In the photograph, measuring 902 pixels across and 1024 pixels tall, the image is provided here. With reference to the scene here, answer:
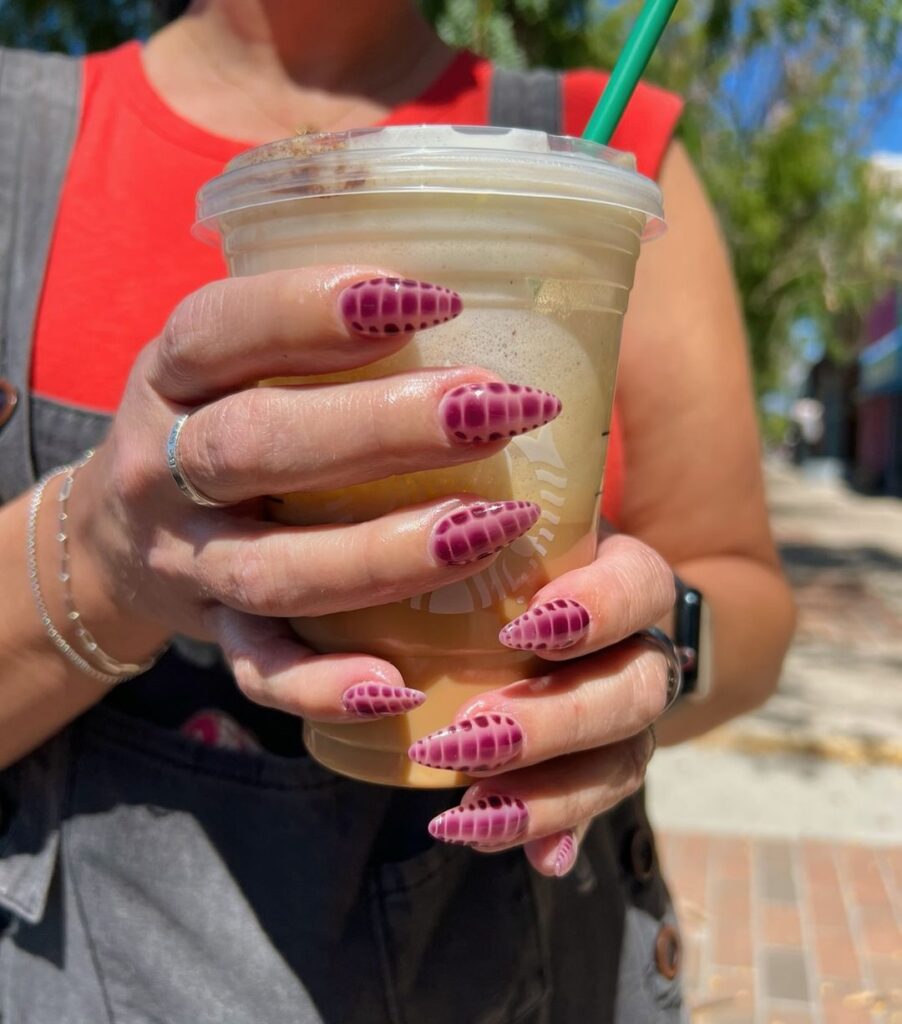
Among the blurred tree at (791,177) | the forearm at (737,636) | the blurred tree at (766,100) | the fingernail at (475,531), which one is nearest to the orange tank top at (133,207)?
the forearm at (737,636)

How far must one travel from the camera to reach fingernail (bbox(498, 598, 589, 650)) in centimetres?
67

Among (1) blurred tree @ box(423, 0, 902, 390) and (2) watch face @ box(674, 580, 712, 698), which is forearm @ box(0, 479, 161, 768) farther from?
(1) blurred tree @ box(423, 0, 902, 390)

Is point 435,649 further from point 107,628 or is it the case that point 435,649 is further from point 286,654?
point 107,628

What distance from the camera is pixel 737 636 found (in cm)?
106

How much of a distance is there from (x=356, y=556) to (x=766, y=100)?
790 cm

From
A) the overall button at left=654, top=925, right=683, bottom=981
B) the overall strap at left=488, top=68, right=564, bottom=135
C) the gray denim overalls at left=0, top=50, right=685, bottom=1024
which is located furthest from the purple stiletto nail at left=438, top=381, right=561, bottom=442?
the overall button at left=654, top=925, right=683, bottom=981

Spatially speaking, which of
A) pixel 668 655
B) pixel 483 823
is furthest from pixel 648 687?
pixel 483 823

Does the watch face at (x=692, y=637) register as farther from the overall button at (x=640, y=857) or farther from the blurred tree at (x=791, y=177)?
the blurred tree at (x=791, y=177)

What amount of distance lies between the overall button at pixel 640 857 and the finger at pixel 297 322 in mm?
711

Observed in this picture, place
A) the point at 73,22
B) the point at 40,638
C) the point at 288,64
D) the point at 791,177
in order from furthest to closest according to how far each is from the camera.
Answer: the point at 791,177 < the point at 73,22 < the point at 288,64 < the point at 40,638

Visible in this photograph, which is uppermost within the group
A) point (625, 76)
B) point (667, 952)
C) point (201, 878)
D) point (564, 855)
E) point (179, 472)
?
point (625, 76)

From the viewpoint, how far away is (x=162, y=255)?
3.35 feet

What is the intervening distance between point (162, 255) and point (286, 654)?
519 mm

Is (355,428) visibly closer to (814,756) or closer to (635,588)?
(635,588)
